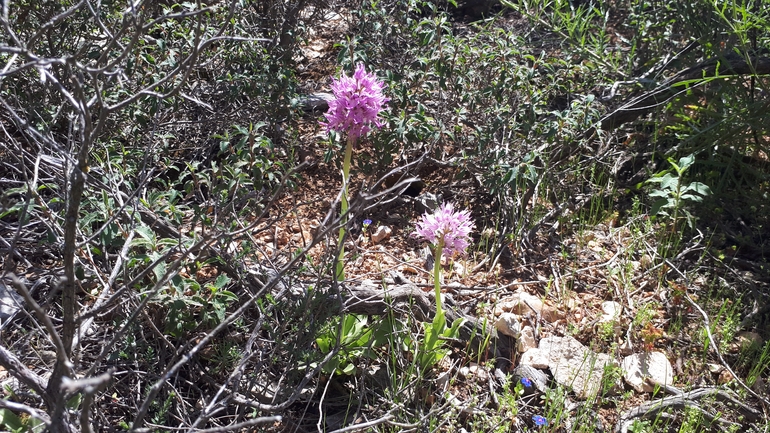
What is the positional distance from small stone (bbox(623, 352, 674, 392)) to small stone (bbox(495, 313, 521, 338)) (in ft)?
1.51

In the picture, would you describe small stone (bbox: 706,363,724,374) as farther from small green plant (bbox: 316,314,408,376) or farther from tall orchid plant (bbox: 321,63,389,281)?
tall orchid plant (bbox: 321,63,389,281)

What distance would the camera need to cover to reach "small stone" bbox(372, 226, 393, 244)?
10.8 ft

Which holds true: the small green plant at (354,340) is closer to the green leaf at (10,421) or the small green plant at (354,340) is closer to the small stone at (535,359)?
the small stone at (535,359)

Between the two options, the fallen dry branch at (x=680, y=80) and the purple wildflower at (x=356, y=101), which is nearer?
the purple wildflower at (x=356, y=101)

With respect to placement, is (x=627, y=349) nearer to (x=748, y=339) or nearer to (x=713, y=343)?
(x=713, y=343)

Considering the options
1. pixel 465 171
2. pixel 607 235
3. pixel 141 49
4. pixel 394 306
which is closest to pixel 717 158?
pixel 607 235

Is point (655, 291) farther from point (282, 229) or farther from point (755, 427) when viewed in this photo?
point (282, 229)

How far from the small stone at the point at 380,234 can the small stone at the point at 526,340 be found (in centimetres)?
92

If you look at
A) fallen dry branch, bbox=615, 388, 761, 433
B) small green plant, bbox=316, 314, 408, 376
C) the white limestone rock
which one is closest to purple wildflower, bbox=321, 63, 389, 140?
small green plant, bbox=316, 314, 408, 376

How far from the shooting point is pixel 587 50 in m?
3.67

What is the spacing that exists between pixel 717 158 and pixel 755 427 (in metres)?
1.66

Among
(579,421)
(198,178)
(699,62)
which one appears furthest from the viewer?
(699,62)

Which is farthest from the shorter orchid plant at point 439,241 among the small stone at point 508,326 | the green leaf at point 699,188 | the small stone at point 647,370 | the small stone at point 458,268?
the green leaf at point 699,188

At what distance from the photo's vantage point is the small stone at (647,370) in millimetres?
2566
